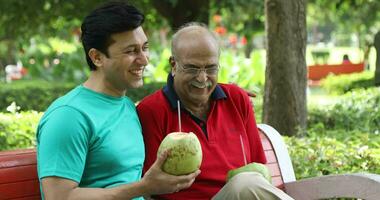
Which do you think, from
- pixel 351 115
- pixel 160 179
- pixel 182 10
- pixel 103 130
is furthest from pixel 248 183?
pixel 182 10

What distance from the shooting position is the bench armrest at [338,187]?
346cm

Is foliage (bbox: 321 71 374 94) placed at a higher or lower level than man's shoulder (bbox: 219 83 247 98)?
lower

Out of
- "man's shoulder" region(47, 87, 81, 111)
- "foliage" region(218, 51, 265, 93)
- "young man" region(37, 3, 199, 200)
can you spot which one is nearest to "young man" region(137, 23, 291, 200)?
"young man" region(37, 3, 199, 200)

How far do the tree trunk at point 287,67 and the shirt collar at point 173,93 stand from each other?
136 inches

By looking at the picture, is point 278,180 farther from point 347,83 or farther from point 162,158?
point 347,83

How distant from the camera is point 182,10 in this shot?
44.2 feet

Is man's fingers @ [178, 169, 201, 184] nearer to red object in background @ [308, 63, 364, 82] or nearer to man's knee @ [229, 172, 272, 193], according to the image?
man's knee @ [229, 172, 272, 193]

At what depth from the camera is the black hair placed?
2.94 meters

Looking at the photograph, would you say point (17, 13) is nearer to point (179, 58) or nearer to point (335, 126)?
point (335, 126)

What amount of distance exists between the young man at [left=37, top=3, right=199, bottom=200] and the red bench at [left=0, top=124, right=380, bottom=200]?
277 mm

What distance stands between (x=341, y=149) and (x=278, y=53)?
7.18 feet

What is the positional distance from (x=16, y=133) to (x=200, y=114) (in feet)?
9.45

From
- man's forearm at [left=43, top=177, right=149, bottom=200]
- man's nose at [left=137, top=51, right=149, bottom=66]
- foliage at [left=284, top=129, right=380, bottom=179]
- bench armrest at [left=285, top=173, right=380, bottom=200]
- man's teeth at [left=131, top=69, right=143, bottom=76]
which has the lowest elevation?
foliage at [left=284, top=129, right=380, bottom=179]

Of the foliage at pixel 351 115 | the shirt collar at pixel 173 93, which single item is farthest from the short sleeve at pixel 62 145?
the foliage at pixel 351 115
